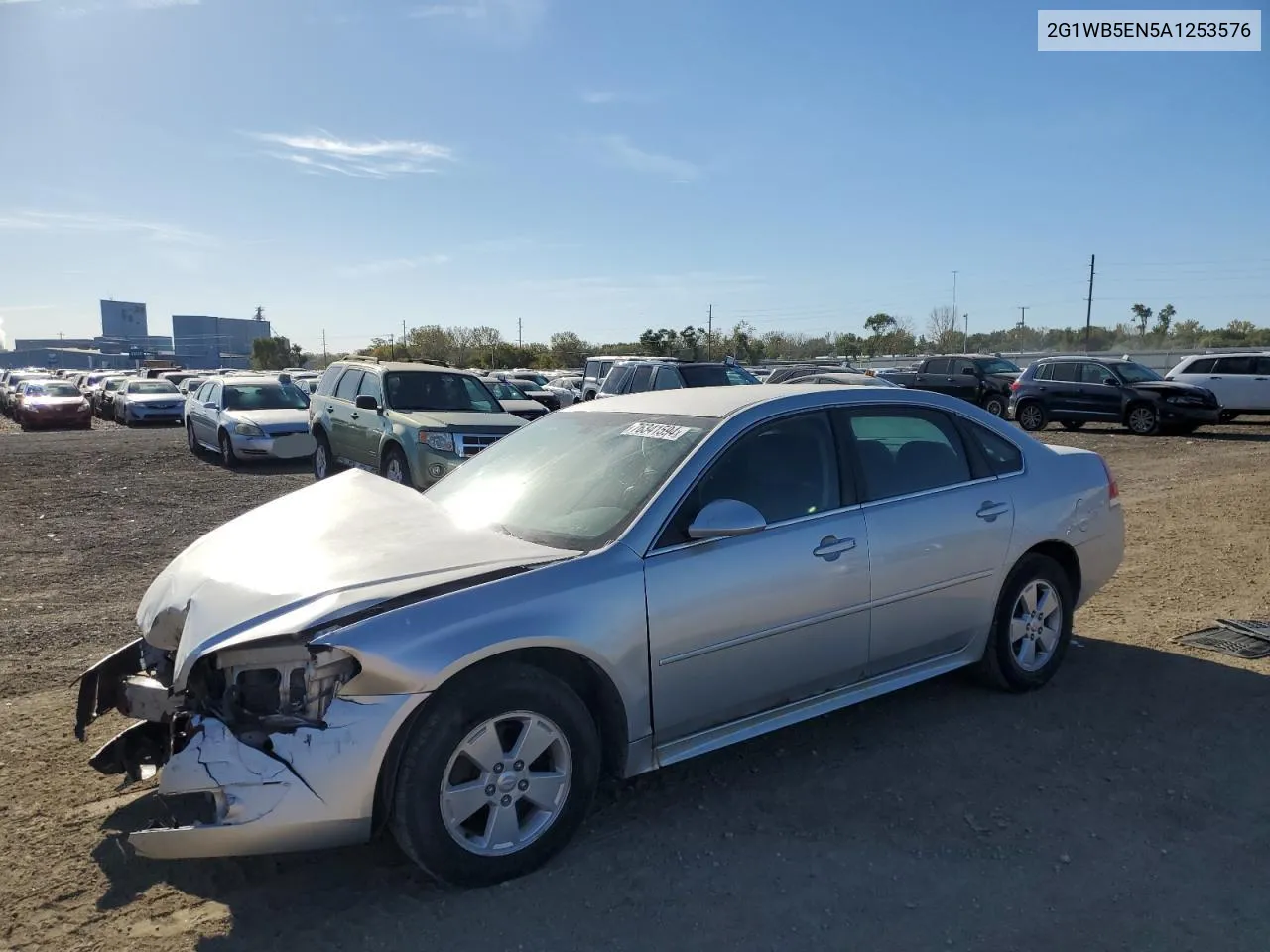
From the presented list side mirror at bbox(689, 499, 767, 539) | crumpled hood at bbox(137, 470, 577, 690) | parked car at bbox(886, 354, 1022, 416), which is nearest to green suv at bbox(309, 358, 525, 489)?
crumpled hood at bbox(137, 470, 577, 690)

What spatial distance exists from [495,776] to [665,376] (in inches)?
656

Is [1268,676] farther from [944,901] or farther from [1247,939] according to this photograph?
[944,901]

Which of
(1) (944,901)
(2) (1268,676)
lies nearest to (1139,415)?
(2) (1268,676)

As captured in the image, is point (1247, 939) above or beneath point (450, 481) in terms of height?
beneath

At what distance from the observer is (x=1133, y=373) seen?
21.5 m

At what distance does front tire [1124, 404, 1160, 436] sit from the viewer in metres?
20.5

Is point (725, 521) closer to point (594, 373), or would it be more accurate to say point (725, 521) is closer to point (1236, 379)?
point (1236, 379)

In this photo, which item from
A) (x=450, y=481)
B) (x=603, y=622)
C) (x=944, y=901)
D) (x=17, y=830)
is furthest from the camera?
(x=450, y=481)

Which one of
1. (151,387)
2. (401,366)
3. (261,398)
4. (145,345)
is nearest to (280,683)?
(401,366)

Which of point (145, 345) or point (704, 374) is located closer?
point (704, 374)

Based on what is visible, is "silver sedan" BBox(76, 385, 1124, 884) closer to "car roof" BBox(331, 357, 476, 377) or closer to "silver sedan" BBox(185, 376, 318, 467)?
"car roof" BBox(331, 357, 476, 377)

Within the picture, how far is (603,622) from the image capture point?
3258 millimetres

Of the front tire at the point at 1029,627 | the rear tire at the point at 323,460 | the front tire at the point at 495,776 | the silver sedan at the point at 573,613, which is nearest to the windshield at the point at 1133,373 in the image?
the rear tire at the point at 323,460

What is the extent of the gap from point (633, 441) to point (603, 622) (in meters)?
1.12
